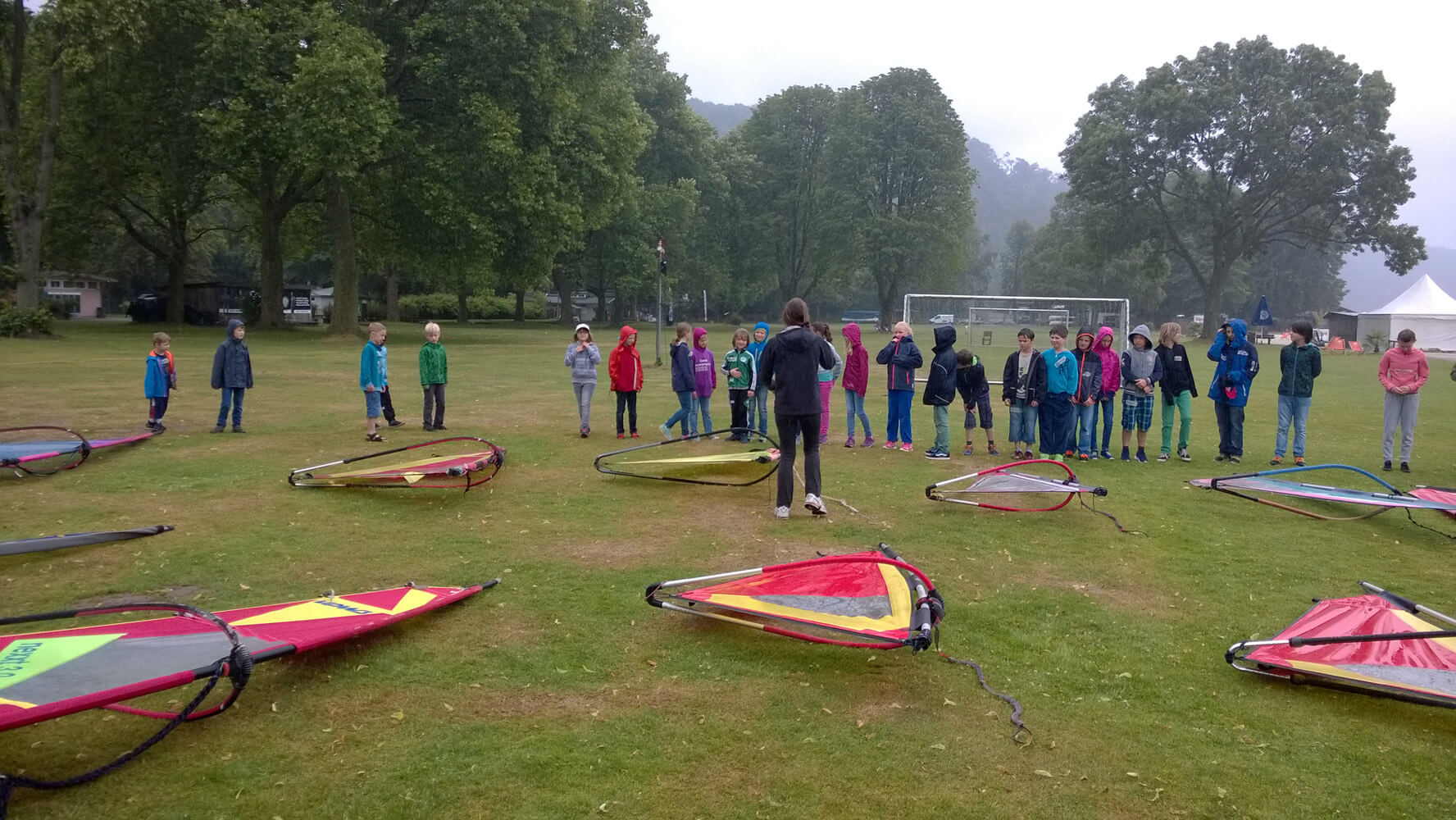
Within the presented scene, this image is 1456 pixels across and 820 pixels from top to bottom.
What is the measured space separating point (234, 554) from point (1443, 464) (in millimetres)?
15992

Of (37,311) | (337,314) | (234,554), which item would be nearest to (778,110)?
(337,314)

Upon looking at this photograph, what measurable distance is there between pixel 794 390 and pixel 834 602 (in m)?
3.26

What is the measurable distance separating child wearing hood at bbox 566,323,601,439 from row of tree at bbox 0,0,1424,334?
20520 millimetres

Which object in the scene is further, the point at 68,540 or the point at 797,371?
the point at 797,371

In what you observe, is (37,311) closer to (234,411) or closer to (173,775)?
(234,411)

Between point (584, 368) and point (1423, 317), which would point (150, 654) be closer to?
point (584, 368)

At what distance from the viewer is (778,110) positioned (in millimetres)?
69938

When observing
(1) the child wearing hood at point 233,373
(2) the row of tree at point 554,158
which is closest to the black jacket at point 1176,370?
(1) the child wearing hood at point 233,373

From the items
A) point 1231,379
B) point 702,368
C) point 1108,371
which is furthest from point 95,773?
point 1231,379

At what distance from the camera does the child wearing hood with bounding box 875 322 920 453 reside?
12.8 metres

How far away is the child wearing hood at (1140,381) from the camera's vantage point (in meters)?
12.8

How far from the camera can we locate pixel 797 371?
8750mm

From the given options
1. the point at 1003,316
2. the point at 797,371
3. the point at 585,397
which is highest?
the point at 1003,316

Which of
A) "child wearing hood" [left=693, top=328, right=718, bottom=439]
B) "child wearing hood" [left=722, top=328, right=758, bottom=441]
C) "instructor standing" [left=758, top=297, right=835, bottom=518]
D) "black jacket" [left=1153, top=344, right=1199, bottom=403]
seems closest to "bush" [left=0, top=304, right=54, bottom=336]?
"child wearing hood" [left=693, top=328, right=718, bottom=439]
